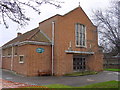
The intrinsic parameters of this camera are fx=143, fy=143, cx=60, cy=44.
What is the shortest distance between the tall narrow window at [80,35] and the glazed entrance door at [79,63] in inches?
76.6

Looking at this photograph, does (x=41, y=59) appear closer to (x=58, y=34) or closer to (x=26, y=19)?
(x=58, y=34)

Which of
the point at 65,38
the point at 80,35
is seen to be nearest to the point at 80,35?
the point at 80,35

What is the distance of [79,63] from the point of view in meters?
20.5

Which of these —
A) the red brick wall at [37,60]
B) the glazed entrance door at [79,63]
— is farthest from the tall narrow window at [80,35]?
the red brick wall at [37,60]

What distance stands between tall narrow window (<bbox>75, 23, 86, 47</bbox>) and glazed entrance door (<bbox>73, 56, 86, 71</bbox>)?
1.94 m

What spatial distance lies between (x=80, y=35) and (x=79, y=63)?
13.2 ft

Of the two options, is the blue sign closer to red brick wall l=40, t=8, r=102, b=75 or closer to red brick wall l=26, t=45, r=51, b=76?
red brick wall l=26, t=45, r=51, b=76

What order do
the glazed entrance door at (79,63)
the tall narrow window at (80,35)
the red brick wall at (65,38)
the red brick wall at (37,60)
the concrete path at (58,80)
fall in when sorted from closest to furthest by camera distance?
the concrete path at (58,80) < the red brick wall at (37,60) < the red brick wall at (65,38) < the glazed entrance door at (79,63) < the tall narrow window at (80,35)

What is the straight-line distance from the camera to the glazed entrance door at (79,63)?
19.9 metres

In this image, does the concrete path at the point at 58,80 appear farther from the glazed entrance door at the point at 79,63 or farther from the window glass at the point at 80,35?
the window glass at the point at 80,35

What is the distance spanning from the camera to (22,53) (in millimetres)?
17484

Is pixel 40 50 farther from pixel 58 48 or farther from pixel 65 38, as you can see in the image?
pixel 65 38

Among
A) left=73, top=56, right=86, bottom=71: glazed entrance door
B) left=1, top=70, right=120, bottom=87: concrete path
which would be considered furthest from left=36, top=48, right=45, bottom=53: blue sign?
left=73, top=56, right=86, bottom=71: glazed entrance door

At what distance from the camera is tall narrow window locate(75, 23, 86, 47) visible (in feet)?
65.9
